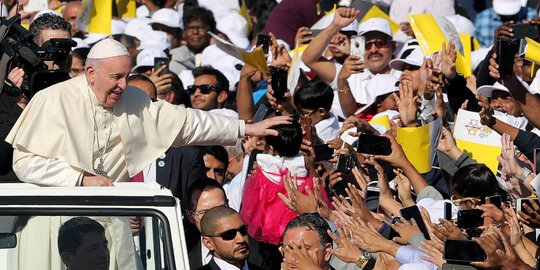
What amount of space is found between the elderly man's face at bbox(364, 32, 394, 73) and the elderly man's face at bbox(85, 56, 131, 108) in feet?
14.0

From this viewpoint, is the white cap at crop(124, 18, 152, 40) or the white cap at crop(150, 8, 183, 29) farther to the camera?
the white cap at crop(124, 18, 152, 40)

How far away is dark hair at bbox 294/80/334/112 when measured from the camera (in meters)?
10.9

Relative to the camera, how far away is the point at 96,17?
1348 cm

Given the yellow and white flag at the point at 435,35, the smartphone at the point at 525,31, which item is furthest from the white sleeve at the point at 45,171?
the yellow and white flag at the point at 435,35

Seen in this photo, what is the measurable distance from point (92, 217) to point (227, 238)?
2.11 m

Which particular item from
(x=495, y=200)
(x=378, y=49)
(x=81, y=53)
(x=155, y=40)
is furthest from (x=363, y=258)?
(x=155, y=40)

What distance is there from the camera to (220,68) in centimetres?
1395

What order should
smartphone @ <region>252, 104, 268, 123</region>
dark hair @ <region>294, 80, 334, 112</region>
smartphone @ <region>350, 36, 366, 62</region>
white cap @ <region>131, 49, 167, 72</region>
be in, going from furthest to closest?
white cap @ <region>131, 49, 167, 72</region> < smartphone @ <region>350, 36, 366, 62</region> < dark hair @ <region>294, 80, 334, 112</region> < smartphone @ <region>252, 104, 268, 123</region>

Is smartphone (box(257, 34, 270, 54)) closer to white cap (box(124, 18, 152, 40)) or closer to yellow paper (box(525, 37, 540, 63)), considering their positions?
yellow paper (box(525, 37, 540, 63))

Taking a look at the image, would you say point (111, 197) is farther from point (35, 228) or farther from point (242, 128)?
point (242, 128)

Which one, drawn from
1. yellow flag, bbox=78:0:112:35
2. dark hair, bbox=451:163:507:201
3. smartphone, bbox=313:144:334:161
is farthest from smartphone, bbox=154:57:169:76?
dark hair, bbox=451:163:507:201

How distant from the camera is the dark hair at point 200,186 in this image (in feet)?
30.9

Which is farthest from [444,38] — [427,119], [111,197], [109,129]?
[111,197]

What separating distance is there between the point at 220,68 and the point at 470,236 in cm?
620
